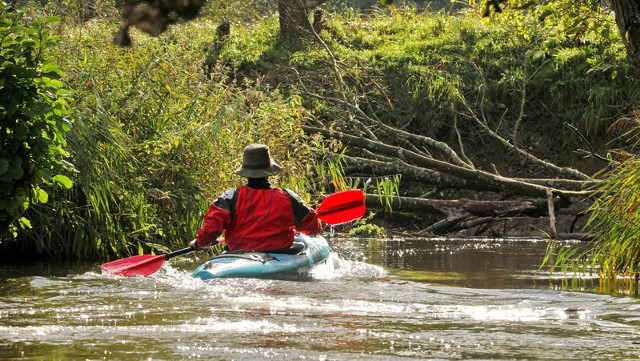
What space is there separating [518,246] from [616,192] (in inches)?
176

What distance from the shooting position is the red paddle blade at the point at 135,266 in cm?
894

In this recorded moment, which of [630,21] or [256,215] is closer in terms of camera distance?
[630,21]

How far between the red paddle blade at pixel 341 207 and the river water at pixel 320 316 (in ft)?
1.33

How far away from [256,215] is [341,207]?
4.57ft

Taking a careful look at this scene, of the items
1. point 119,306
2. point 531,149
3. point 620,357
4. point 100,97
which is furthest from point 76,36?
point 531,149

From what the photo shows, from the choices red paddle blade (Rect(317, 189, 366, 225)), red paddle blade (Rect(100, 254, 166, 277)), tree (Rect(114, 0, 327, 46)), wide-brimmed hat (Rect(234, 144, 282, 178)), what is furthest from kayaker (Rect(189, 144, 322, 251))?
tree (Rect(114, 0, 327, 46))

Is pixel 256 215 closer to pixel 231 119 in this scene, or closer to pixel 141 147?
pixel 141 147

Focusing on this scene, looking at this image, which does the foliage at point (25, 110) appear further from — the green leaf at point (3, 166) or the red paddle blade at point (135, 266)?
the red paddle blade at point (135, 266)

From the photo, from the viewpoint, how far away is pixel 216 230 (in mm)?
8930

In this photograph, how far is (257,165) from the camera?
9.19 metres

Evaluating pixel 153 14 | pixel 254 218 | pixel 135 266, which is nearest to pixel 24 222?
pixel 135 266

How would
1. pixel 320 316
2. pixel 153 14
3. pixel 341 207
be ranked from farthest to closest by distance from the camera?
pixel 341 207 < pixel 320 316 < pixel 153 14

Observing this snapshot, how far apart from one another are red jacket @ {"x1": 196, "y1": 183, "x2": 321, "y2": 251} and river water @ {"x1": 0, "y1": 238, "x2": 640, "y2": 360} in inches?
14.9

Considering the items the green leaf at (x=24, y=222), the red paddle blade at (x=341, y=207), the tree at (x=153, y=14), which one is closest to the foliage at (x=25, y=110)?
the green leaf at (x=24, y=222)
